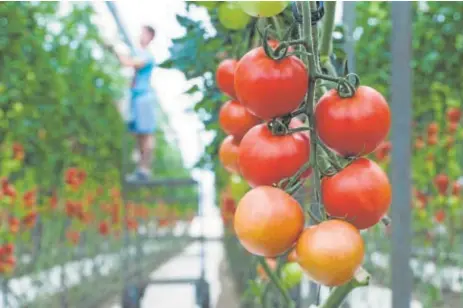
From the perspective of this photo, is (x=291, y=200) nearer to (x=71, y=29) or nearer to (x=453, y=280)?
(x=71, y=29)

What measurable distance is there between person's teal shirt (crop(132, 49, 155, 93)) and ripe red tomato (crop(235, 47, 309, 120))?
123 inches

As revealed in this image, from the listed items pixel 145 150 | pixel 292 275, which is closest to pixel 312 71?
pixel 292 275

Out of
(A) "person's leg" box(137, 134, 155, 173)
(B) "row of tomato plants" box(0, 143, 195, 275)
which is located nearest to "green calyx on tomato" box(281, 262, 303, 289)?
(B) "row of tomato plants" box(0, 143, 195, 275)

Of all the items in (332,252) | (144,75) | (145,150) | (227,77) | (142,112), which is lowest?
(145,150)

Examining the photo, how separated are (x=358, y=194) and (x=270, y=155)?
9 centimetres

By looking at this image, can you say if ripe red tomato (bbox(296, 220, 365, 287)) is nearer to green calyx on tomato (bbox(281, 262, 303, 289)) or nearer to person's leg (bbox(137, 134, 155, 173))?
green calyx on tomato (bbox(281, 262, 303, 289))

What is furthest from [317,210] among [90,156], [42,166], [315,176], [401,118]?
[90,156]

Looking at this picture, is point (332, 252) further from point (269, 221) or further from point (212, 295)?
point (212, 295)

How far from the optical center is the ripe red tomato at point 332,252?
52cm

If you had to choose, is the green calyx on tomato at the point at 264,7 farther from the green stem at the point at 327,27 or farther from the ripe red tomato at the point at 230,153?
the ripe red tomato at the point at 230,153

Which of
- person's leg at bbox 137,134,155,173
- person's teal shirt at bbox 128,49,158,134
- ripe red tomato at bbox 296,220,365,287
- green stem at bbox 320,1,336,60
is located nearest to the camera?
ripe red tomato at bbox 296,220,365,287

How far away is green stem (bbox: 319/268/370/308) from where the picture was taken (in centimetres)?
Result: 56

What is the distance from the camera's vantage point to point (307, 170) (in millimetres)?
597

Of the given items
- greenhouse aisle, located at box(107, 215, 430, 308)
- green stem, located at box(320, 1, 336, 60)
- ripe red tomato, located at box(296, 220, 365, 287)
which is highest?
green stem, located at box(320, 1, 336, 60)
